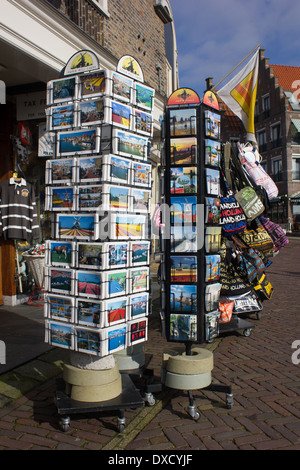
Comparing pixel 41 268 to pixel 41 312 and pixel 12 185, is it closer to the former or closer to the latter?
pixel 41 312

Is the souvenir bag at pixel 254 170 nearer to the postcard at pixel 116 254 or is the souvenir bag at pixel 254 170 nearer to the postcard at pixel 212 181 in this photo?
the postcard at pixel 212 181

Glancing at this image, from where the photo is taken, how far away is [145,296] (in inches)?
137

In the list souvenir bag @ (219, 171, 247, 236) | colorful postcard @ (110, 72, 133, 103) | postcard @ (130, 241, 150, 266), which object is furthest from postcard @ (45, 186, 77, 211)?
souvenir bag @ (219, 171, 247, 236)

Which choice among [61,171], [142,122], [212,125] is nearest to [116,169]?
[61,171]

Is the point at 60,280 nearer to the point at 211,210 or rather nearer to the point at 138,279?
the point at 138,279

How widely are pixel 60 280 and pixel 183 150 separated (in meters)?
1.59

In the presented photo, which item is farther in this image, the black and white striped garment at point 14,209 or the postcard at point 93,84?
the black and white striped garment at point 14,209

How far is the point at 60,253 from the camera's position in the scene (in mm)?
3279

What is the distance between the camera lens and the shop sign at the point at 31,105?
6.49m

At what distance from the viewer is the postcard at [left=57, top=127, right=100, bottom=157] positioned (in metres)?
3.13

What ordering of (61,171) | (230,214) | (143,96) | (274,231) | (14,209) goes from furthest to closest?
(14,209) < (274,231) < (230,214) < (143,96) < (61,171)

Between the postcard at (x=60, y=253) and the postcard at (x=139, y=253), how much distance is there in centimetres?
50

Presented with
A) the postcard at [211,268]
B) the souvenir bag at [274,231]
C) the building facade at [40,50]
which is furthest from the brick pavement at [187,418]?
the building facade at [40,50]

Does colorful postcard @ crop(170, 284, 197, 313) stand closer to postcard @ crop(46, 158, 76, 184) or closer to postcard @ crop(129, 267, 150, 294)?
postcard @ crop(129, 267, 150, 294)
